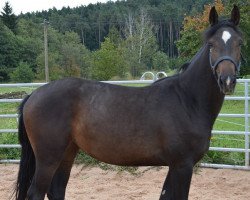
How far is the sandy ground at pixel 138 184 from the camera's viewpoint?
495 cm

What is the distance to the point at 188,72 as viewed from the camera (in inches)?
134

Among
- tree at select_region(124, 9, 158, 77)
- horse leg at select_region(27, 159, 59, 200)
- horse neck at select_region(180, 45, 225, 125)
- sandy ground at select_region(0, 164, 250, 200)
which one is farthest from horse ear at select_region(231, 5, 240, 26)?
tree at select_region(124, 9, 158, 77)

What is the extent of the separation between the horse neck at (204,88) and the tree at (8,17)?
58327mm

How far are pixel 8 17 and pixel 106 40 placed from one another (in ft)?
93.2

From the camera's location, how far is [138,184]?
18.0 ft

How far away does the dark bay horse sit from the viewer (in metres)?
3.19

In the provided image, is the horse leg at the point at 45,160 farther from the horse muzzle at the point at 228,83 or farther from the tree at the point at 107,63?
the tree at the point at 107,63

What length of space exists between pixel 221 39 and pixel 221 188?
2771mm

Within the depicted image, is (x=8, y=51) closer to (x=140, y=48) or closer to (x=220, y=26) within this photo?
(x=140, y=48)

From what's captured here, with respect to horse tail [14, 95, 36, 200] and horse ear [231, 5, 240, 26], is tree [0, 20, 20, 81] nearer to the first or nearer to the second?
horse tail [14, 95, 36, 200]

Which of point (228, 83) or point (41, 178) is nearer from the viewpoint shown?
point (228, 83)

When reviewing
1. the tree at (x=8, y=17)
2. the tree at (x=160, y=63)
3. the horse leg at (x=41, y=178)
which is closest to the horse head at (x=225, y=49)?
the horse leg at (x=41, y=178)

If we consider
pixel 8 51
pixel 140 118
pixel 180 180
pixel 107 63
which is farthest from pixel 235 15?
pixel 8 51

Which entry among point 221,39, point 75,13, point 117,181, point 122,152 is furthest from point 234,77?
point 75,13
